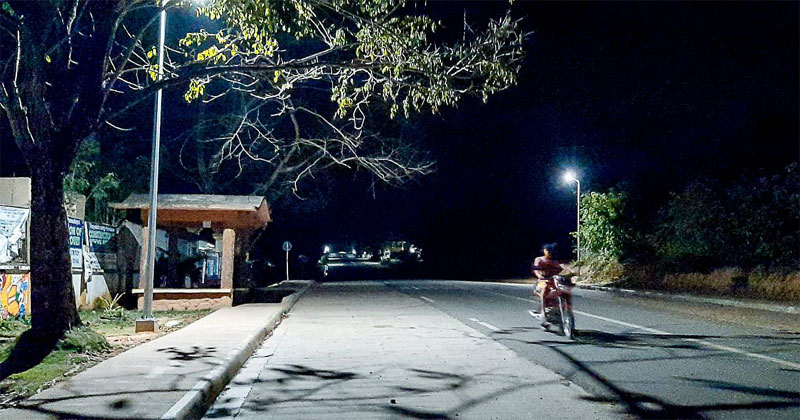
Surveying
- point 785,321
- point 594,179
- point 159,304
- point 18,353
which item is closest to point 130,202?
point 159,304

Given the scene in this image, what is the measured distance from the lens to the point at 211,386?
819 cm

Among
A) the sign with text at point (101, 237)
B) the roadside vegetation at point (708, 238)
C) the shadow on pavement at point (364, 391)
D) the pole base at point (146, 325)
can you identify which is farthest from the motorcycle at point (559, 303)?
the roadside vegetation at point (708, 238)

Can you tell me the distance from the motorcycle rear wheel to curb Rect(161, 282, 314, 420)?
5589mm

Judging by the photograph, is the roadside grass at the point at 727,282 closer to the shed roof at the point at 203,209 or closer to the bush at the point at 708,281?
the bush at the point at 708,281

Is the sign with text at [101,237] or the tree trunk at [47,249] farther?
the sign with text at [101,237]

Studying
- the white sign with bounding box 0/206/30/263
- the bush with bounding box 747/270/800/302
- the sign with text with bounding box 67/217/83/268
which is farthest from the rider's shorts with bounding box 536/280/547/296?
the bush with bounding box 747/270/800/302

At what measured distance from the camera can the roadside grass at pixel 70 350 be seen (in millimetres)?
8148

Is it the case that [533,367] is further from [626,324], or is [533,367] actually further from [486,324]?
[626,324]

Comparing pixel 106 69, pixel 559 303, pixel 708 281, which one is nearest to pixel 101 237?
pixel 106 69

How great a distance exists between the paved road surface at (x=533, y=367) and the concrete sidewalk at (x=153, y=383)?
0.39 m

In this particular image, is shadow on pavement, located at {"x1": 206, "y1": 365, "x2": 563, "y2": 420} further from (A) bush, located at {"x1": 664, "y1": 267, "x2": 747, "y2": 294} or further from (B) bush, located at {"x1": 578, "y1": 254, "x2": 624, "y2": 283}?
(B) bush, located at {"x1": 578, "y1": 254, "x2": 624, "y2": 283}

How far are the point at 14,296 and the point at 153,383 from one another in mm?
7524

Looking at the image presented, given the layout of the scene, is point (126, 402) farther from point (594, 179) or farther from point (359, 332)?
point (594, 179)

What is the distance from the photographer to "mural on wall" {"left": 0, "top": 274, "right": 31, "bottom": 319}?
1358cm
